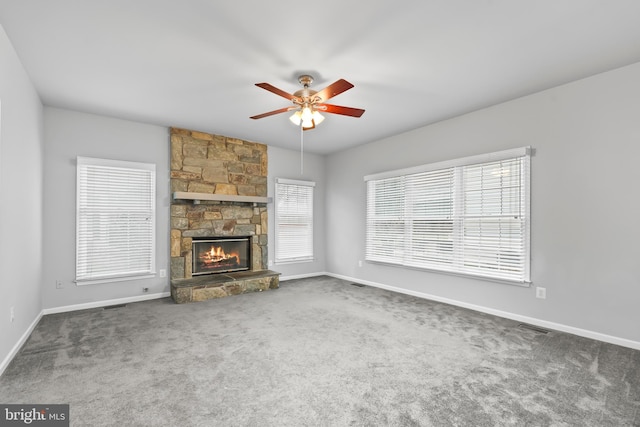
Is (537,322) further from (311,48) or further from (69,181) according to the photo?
(69,181)

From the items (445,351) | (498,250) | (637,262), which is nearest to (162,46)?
(445,351)

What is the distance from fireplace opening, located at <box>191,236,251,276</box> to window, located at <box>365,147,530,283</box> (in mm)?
2294

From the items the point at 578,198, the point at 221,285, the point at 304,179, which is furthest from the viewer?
the point at 304,179

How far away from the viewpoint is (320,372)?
8.12 ft

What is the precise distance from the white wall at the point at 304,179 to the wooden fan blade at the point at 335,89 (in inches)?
127

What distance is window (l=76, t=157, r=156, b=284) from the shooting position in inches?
168

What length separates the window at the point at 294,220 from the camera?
6195 mm

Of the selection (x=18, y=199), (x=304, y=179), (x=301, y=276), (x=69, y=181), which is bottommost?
(x=301, y=276)

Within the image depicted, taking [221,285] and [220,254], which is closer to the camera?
[221,285]

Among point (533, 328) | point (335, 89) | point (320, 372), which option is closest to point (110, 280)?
point (320, 372)

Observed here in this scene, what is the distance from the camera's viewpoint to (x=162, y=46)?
2682 mm

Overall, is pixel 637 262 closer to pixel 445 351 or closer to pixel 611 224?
pixel 611 224

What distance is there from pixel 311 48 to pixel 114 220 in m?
3.69

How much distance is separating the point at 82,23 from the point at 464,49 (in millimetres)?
3067
